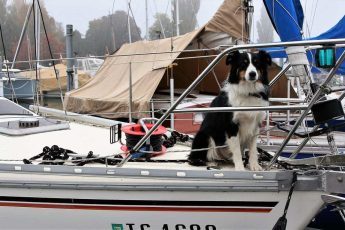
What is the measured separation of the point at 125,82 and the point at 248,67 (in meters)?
6.72

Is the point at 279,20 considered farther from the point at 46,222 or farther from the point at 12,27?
the point at 12,27

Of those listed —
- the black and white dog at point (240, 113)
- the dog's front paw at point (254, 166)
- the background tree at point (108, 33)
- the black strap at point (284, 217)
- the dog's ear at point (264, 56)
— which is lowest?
the black strap at point (284, 217)

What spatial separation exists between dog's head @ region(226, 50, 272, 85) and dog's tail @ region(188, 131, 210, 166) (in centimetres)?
52

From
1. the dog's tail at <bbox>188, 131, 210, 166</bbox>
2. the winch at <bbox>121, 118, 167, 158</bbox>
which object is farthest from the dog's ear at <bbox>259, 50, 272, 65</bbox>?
the winch at <bbox>121, 118, 167, 158</bbox>

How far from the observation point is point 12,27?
11.9m

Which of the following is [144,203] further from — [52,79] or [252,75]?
[52,79]

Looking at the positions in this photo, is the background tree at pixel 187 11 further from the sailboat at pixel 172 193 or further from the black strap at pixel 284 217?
the black strap at pixel 284 217

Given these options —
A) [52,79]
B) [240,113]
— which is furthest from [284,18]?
[52,79]

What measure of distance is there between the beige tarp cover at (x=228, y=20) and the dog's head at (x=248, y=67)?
20.2 ft

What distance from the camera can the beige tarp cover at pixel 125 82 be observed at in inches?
334

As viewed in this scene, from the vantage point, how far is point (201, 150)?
334cm

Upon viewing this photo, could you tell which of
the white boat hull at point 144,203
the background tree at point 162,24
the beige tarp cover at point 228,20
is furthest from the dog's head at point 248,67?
the background tree at point 162,24

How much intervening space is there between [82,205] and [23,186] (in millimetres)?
449

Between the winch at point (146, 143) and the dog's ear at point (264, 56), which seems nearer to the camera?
the dog's ear at point (264, 56)
